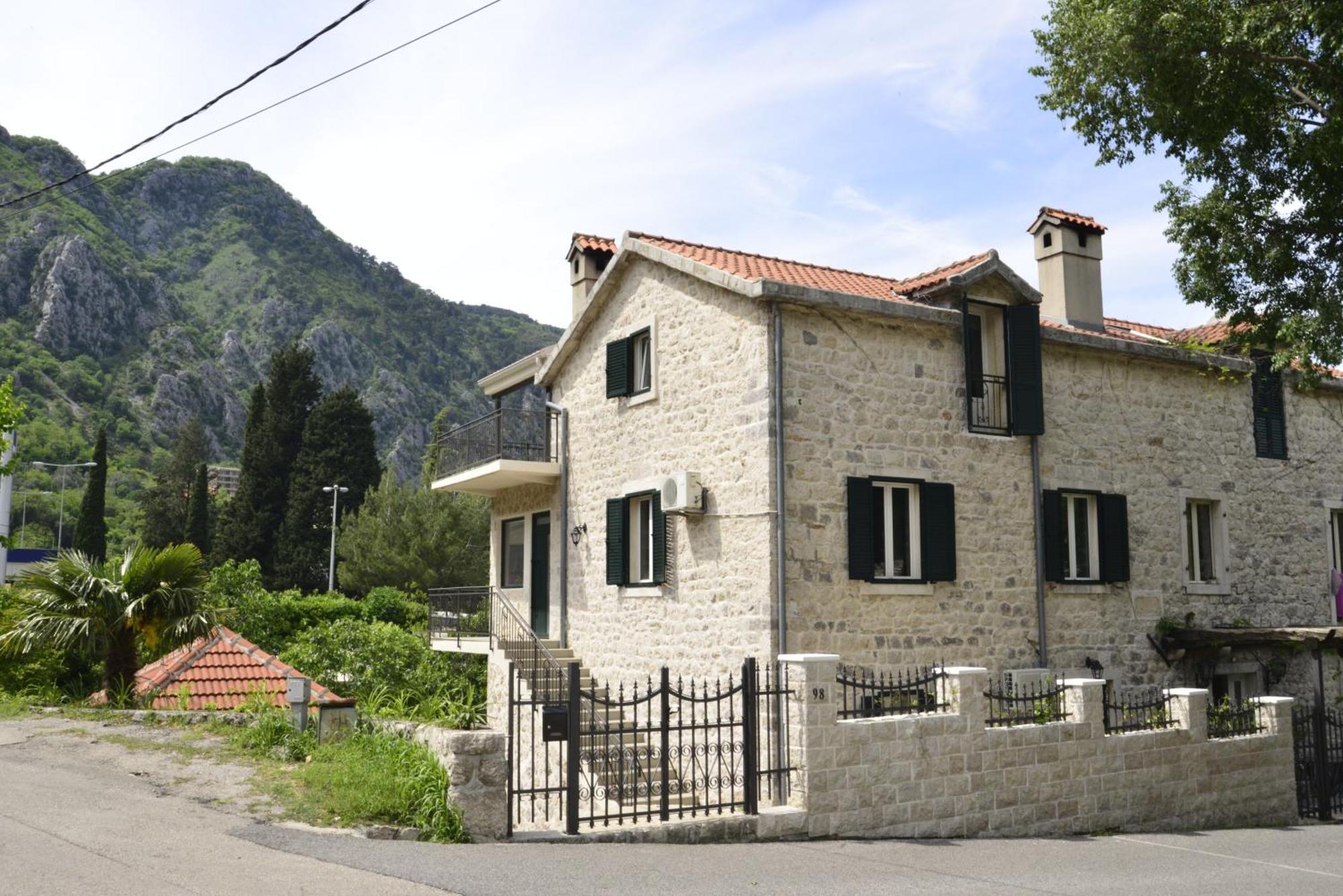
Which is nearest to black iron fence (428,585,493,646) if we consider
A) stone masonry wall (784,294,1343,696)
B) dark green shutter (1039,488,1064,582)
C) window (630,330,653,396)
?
window (630,330,653,396)

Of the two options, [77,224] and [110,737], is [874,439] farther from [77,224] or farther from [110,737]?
[77,224]

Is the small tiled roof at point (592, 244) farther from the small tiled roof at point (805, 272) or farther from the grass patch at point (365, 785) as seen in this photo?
the grass patch at point (365, 785)

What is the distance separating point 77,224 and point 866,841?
123520mm

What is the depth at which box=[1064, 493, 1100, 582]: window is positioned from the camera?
16672mm

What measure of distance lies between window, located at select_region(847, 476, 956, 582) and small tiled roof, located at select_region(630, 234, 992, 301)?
268 centimetres

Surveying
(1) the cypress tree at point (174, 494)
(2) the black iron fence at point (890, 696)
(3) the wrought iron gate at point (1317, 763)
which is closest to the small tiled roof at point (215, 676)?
(2) the black iron fence at point (890, 696)

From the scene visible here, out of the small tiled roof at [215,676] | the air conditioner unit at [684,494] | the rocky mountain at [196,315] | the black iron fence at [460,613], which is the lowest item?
the small tiled roof at [215,676]

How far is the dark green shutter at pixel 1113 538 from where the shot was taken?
16.7 metres

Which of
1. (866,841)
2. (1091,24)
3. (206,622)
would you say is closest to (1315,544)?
(1091,24)

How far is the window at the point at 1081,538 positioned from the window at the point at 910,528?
258 centimetres

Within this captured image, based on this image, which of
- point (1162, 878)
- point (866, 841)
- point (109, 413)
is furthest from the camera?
point (109, 413)

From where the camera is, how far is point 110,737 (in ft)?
41.4

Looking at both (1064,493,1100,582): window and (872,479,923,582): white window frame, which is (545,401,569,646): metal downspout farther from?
(1064,493,1100,582): window

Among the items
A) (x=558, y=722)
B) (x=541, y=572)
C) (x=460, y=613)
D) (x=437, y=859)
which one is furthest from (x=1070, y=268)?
(x=437, y=859)
